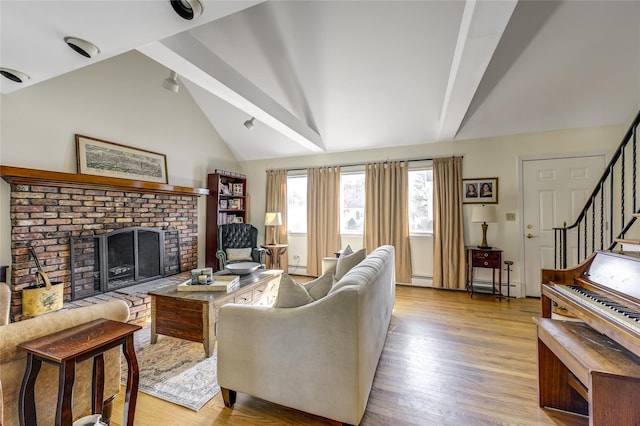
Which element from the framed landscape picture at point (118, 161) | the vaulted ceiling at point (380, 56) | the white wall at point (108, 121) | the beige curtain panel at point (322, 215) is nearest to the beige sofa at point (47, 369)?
the vaulted ceiling at point (380, 56)

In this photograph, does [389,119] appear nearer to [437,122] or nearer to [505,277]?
[437,122]

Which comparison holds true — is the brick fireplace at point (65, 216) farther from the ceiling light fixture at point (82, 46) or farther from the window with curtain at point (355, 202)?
the window with curtain at point (355, 202)

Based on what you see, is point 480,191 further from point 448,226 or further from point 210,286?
point 210,286

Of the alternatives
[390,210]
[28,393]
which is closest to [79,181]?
[28,393]

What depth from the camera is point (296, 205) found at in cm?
522

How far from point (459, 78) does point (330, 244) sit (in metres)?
3.18

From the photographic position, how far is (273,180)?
5.22 meters

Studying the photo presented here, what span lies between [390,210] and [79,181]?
A: 4.04 metres

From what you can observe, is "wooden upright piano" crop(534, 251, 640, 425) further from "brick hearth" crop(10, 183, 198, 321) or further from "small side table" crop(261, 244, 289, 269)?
"small side table" crop(261, 244, 289, 269)

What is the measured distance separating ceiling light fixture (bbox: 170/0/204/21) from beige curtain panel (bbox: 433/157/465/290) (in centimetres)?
364

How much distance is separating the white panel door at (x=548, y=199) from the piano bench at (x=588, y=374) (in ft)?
8.01

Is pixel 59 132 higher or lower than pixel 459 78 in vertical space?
lower

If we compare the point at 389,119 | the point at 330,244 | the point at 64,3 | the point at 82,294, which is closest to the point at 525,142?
the point at 389,119

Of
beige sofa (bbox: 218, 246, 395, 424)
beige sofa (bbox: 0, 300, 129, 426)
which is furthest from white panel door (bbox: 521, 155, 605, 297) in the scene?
beige sofa (bbox: 0, 300, 129, 426)
